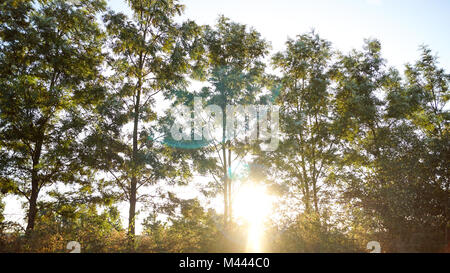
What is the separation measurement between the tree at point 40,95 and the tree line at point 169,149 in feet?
0.19

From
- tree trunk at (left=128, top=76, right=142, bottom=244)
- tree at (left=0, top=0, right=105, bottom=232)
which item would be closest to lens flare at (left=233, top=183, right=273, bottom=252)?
tree trunk at (left=128, top=76, right=142, bottom=244)

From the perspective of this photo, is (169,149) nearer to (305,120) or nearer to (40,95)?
(40,95)

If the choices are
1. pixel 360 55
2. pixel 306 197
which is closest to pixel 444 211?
pixel 306 197

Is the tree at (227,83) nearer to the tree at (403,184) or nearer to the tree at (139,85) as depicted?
the tree at (139,85)

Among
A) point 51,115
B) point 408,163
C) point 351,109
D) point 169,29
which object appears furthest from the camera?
point 351,109

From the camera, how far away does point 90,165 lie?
1246 centimetres

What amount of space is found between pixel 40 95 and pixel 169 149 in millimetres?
6720

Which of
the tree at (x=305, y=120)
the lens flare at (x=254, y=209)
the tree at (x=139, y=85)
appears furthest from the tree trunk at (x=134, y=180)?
the tree at (x=305, y=120)

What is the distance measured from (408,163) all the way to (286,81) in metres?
11.0

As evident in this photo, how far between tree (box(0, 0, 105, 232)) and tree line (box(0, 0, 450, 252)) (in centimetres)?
6

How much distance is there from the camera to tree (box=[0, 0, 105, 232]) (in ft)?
36.8

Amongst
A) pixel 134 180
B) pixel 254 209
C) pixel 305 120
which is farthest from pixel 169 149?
pixel 305 120
